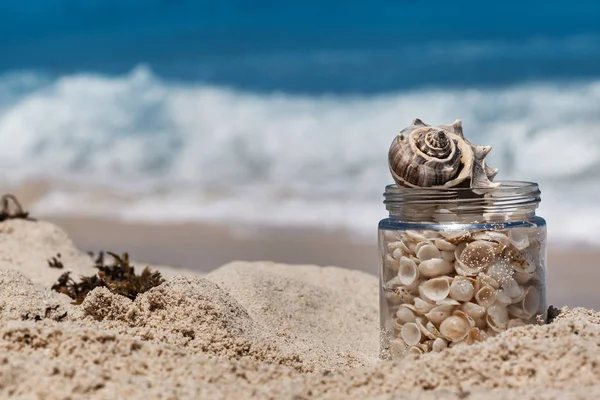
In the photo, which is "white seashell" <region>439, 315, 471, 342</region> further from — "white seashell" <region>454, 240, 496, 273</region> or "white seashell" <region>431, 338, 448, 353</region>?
"white seashell" <region>454, 240, 496, 273</region>

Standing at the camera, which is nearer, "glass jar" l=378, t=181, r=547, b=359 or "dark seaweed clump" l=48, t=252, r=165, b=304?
"glass jar" l=378, t=181, r=547, b=359

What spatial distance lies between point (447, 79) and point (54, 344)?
32.0ft

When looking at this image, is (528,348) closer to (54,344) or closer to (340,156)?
(54,344)

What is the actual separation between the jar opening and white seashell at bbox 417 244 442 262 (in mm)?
106

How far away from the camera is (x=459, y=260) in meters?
2.42

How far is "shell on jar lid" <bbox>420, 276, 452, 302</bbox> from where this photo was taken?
7.91ft

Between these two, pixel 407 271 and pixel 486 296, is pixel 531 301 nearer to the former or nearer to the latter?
pixel 486 296

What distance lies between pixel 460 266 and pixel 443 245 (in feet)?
0.28

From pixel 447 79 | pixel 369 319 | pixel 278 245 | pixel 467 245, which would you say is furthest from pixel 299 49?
pixel 467 245

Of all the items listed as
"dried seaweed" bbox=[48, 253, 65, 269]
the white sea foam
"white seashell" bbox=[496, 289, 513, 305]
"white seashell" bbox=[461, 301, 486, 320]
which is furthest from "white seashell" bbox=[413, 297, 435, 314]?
the white sea foam

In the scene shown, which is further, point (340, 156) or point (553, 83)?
point (553, 83)

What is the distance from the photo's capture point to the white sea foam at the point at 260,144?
24.3ft

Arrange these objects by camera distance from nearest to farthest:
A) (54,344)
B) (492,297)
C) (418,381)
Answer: (418,381) < (54,344) < (492,297)

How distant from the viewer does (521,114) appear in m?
9.66
